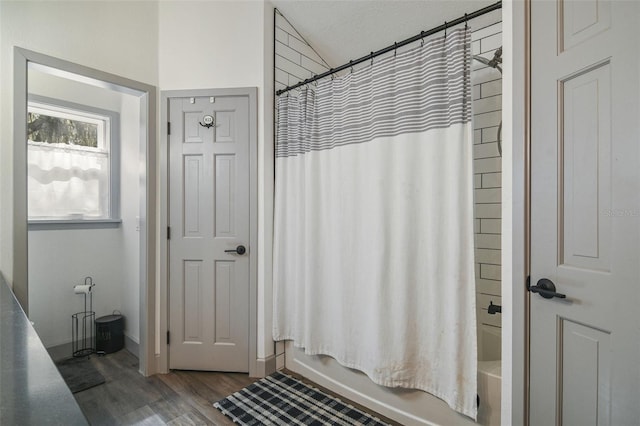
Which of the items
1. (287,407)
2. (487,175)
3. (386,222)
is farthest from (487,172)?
(287,407)

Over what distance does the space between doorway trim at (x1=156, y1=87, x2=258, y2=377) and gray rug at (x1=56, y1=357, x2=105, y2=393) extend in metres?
0.45

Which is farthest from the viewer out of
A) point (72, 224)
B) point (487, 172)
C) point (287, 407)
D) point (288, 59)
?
point (72, 224)

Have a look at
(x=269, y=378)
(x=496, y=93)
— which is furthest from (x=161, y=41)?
(x=269, y=378)

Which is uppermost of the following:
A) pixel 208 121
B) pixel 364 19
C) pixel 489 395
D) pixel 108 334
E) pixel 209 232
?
pixel 364 19

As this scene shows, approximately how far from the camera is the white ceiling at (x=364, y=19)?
197 cm

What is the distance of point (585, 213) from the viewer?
1007mm

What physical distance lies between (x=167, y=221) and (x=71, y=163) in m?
1.29

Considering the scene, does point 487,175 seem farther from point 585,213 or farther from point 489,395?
point 489,395

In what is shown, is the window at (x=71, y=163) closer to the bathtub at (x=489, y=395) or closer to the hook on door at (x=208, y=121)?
the hook on door at (x=208, y=121)

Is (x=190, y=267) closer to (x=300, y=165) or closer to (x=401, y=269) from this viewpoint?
(x=300, y=165)

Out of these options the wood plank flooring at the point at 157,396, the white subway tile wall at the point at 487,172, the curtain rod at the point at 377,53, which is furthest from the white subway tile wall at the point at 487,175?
the wood plank flooring at the point at 157,396

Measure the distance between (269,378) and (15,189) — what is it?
202 centimetres

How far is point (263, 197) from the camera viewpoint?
2268mm

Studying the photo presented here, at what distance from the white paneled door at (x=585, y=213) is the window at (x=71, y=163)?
11.0ft
